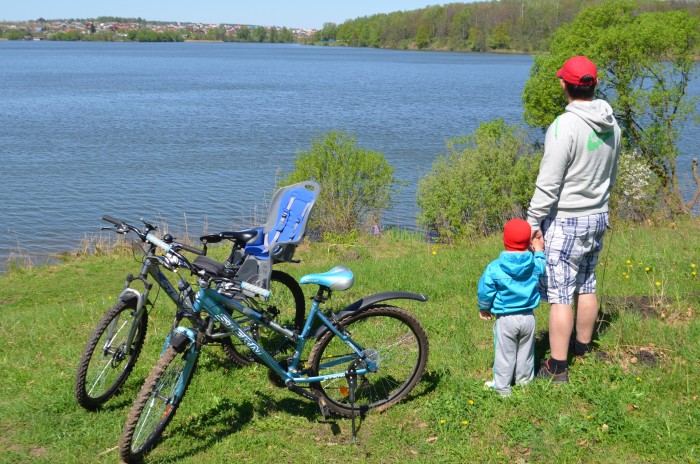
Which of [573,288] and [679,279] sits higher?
[573,288]

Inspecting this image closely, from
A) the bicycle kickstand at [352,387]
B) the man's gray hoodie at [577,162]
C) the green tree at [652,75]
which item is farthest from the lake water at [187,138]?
the man's gray hoodie at [577,162]

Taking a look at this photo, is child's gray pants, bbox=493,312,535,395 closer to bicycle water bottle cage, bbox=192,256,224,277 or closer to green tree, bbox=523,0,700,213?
bicycle water bottle cage, bbox=192,256,224,277

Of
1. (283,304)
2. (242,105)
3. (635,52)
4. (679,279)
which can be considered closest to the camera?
(283,304)

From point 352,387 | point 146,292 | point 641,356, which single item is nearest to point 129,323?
point 146,292

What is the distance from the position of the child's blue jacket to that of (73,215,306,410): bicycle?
1.58 metres

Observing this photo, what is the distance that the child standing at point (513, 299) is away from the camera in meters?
4.77

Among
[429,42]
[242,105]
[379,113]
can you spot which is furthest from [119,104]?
[429,42]

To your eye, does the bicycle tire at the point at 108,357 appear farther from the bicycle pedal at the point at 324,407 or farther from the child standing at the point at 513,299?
the child standing at the point at 513,299

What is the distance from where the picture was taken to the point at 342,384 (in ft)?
17.1

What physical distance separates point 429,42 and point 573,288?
16552 cm

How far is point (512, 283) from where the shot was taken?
4.83 metres

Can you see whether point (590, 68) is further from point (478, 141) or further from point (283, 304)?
point (478, 141)

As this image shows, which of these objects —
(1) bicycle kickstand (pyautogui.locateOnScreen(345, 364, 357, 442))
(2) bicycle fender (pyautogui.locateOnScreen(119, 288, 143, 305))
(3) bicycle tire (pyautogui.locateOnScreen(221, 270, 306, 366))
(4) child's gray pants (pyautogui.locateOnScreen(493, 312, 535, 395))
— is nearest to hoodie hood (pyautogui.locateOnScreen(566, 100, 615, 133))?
(4) child's gray pants (pyautogui.locateOnScreen(493, 312, 535, 395))

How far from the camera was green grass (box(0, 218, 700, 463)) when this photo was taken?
14.9ft
